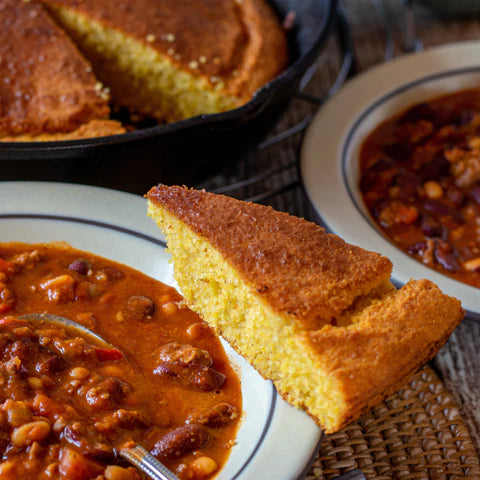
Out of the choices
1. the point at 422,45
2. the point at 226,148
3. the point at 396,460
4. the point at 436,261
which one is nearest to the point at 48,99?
the point at 226,148

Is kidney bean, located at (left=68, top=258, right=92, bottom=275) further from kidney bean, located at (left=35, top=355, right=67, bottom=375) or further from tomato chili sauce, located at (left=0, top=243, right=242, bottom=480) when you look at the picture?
kidney bean, located at (left=35, top=355, right=67, bottom=375)

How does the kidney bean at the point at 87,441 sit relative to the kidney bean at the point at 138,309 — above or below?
above

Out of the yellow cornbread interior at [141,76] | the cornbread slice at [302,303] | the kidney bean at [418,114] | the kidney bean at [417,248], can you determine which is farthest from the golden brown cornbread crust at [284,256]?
the kidney bean at [418,114]

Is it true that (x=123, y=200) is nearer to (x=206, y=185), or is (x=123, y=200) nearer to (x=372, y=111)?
(x=206, y=185)

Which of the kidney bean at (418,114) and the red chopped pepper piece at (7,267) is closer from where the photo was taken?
the red chopped pepper piece at (7,267)

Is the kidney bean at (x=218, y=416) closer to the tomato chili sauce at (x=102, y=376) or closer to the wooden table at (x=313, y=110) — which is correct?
the tomato chili sauce at (x=102, y=376)

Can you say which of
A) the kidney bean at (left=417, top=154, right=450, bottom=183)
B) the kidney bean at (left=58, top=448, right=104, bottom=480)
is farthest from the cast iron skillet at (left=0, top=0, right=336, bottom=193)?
the kidney bean at (left=58, top=448, right=104, bottom=480)
